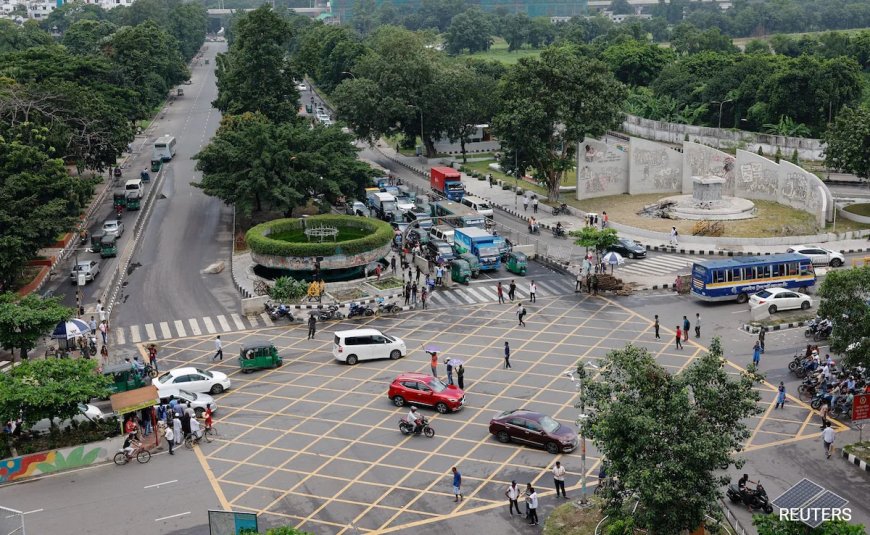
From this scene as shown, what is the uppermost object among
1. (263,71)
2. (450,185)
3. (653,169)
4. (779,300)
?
(263,71)

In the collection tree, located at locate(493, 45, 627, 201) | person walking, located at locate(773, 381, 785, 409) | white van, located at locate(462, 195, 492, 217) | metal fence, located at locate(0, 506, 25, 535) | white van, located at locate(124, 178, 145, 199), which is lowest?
person walking, located at locate(773, 381, 785, 409)

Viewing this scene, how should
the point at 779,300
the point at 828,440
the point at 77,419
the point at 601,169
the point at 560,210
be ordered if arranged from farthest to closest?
the point at 601,169, the point at 560,210, the point at 779,300, the point at 77,419, the point at 828,440

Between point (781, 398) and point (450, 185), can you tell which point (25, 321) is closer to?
point (781, 398)

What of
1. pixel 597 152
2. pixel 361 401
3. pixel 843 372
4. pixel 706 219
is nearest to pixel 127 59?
pixel 597 152

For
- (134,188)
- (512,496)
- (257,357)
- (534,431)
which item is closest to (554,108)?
(134,188)

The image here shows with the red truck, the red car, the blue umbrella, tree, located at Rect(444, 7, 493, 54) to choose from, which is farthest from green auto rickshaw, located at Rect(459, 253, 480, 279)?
tree, located at Rect(444, 7, 493, 54)

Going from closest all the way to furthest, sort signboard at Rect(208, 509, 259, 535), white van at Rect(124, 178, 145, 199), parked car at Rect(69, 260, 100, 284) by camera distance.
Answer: signboard at Rect(208, 509, 259, 535), parked car at Rect(69, 260, 100, 284), white van at Rect(124, 178, 145, 199)

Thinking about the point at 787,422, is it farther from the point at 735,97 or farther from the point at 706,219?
the point at 735,97

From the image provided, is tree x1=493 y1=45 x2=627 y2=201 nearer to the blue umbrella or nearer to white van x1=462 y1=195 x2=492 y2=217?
white van x1=462 y1=195 x2=492 y2=217
